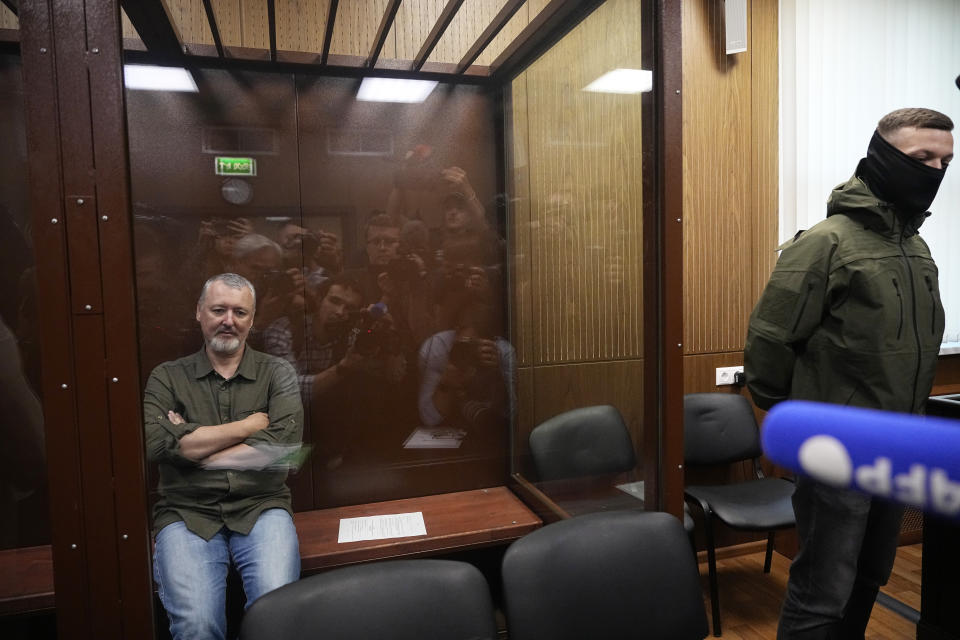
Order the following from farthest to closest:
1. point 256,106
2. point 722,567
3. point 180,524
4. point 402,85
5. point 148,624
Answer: point 722,567, point 402,85, point 256,106, point 180,524, point 148,624

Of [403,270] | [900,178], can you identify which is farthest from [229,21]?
[900,178]

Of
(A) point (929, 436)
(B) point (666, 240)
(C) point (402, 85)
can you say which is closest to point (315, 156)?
(C) point (402, 85)

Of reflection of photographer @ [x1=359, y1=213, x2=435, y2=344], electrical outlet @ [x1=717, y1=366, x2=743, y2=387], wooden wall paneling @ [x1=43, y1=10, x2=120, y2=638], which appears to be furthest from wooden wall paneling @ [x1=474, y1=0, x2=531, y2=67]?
electrical outlet @ [x1=717, y1=366, x2=743, y2=387]

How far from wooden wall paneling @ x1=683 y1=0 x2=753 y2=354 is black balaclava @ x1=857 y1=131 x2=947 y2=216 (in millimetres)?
1134

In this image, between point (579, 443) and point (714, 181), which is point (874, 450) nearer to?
point (579, 443)

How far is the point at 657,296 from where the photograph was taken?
1.71 m

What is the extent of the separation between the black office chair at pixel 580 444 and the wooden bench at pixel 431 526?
0.20 meters

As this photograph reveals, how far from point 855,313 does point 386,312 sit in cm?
152

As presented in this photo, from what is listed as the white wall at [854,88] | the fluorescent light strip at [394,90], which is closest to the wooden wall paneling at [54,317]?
the fluorescent light strip at [394,90]

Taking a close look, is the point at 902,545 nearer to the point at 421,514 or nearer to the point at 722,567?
the point at 722,567

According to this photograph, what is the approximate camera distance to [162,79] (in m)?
1.80

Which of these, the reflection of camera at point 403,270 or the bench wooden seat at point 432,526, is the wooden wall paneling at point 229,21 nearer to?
the reflection of camera at point 403,270

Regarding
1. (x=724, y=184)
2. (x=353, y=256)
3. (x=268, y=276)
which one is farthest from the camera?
(x=724, y=184)

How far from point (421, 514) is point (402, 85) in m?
1.56
